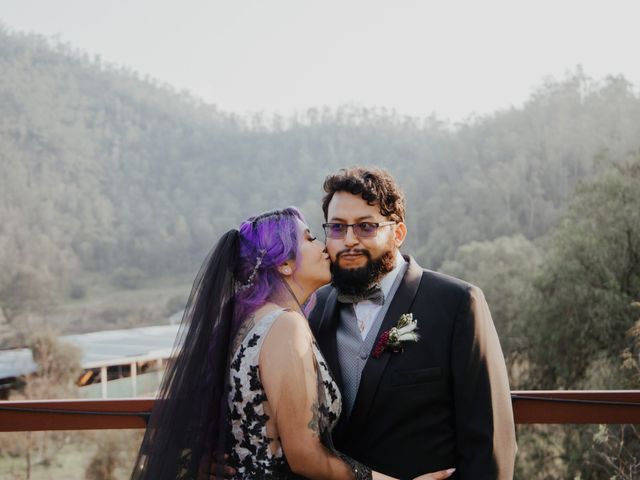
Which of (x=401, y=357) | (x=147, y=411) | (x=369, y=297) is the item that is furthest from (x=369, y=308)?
(x=147, y=411)

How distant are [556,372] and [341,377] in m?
15.0

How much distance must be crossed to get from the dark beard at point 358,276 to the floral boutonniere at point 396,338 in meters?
0.22

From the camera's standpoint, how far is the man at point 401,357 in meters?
2.35

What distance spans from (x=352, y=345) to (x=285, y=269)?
416mm

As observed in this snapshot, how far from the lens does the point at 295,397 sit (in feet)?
6.79

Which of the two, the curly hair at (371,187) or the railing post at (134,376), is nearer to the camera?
the curly hair at (371,187)

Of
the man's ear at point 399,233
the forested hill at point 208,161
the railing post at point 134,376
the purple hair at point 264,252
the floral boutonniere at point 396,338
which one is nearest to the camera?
the purple hair at point 264,252

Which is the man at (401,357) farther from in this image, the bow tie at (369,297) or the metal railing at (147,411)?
the metal railing at (147,411)

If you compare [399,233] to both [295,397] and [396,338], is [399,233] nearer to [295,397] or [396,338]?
[396,338]

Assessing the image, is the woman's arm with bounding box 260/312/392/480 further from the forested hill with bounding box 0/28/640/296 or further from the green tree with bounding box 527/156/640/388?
the forested hill with bounding box 0/28/640/296

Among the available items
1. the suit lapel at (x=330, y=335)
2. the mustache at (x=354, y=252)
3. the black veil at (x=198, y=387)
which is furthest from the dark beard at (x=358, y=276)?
the black veil at (x=198, y=387)

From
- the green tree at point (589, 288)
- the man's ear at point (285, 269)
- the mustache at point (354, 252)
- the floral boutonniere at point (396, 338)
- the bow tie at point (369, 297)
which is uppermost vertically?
the mustache at point (354, 252)

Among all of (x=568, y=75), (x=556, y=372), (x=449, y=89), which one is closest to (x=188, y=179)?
(x=449, y=89)

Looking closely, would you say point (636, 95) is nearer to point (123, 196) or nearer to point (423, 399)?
point (123, 196)
